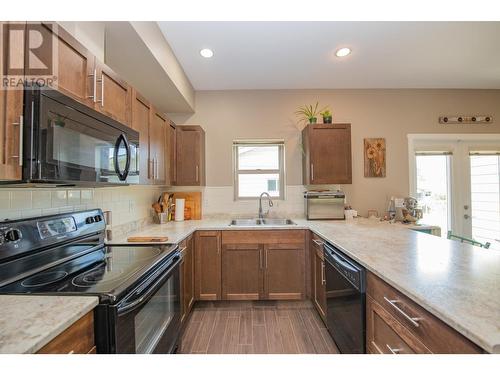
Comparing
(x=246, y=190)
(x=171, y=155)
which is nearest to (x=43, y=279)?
(x=171, y=155)

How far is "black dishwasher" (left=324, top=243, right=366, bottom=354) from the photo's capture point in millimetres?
1318

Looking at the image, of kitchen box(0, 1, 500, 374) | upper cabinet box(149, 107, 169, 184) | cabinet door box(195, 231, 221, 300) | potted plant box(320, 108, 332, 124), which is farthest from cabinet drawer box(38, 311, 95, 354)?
potted plant box(320, 108, 332, 124)

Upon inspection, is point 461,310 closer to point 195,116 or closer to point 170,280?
point 170,280

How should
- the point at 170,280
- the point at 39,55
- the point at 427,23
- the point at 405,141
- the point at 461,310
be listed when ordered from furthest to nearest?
the point at 405,141, the point at 427,23, the point at 170,280, the point at 39,55, the point at 461,310

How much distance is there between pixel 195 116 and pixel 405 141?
2892mm

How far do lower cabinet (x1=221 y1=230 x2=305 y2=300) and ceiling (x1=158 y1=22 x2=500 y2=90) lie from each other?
6.03ft

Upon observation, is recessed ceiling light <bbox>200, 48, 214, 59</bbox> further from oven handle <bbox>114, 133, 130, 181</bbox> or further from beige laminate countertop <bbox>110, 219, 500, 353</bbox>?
beige laminate countertop <bbox>110, 219, 500, 353</bbox>

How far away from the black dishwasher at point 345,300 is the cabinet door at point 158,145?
1.68m

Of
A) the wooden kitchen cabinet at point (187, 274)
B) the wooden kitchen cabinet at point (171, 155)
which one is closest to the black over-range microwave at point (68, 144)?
the wooden kitchen cabinet at point (187, 274)

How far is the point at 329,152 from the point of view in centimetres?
280

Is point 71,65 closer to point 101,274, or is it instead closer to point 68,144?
point 68,144

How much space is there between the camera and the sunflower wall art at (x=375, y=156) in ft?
10.3
